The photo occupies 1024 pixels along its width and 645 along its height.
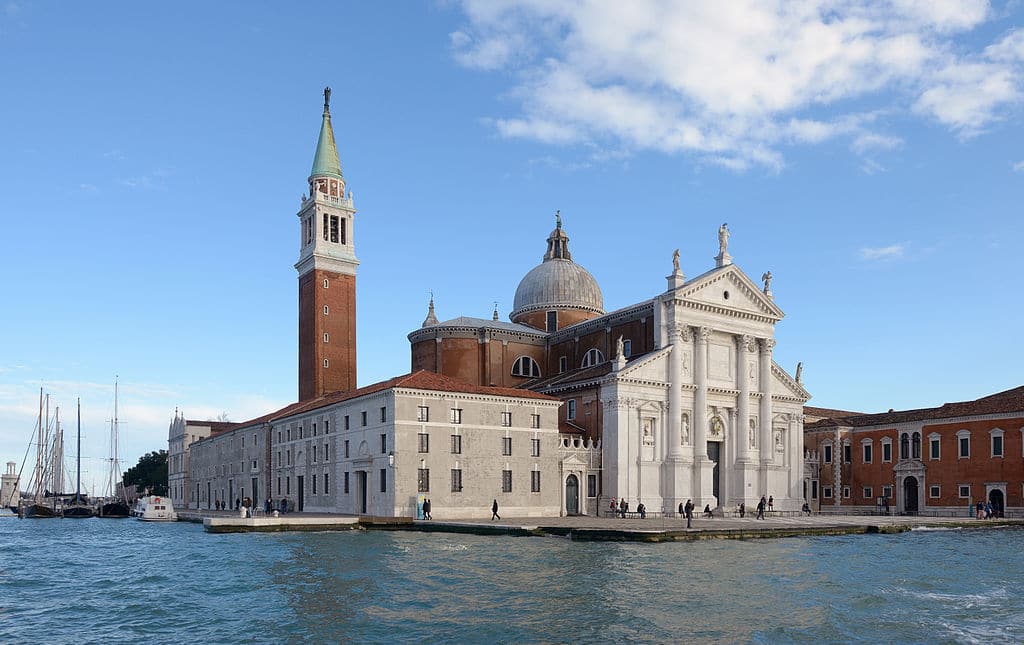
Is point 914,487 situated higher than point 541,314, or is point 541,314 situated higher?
point 541,314

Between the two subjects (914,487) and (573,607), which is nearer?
(573,607)

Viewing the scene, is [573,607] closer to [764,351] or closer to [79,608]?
[79,608]

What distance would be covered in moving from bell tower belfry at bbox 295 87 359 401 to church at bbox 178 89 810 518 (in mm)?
102

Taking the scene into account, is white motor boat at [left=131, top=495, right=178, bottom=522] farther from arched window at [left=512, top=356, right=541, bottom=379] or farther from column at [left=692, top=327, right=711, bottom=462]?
column at [left=692, top=327, right=711, bottom=462]

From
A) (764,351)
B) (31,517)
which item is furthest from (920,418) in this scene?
(31,517)

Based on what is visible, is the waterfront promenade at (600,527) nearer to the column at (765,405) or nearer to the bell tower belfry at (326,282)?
the column at (765,405)

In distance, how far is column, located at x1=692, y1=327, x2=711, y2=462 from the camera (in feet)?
161

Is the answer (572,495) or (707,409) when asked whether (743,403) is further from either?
(572,495)

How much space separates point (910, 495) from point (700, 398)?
1544 cm

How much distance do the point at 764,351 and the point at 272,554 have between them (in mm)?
31639

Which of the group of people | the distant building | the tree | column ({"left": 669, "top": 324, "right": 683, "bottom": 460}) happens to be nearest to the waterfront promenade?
the group of people

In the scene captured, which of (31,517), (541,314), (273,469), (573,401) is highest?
(541,314)

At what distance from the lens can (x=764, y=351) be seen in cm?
5259

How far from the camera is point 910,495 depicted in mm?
55250
